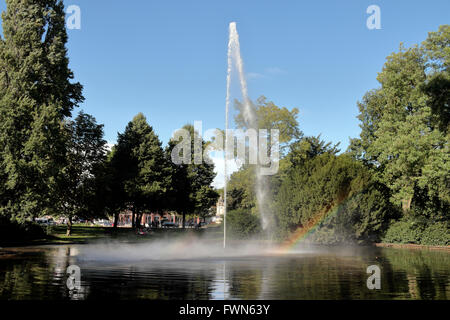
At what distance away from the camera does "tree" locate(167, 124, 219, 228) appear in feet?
267

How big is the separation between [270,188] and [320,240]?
10211 millimetres

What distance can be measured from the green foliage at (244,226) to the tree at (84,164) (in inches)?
727

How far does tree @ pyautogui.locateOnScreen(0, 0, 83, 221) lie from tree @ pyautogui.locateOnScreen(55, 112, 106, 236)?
47.3 feet

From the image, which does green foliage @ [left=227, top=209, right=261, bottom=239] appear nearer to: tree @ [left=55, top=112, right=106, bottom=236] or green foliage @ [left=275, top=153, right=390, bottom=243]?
green foliage @ [left=275, top=153, right=390, bottom=243]

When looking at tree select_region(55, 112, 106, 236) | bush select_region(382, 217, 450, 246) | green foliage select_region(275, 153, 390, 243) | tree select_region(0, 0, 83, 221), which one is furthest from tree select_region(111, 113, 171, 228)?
bush select_region(382, 217, 450, 246)

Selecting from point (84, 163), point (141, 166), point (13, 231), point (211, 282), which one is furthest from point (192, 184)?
point (211, 282)

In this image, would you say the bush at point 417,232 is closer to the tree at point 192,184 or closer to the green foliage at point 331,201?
the green foliage at point 331,201

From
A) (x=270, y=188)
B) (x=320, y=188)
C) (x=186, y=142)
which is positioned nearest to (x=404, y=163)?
(x=320, y=188)

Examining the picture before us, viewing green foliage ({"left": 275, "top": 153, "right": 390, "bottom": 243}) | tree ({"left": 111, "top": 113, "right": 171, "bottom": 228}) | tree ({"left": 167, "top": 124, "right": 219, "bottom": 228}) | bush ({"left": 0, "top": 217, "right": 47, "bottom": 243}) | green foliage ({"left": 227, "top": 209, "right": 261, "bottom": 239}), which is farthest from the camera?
tree ({"left": 167, "top": 124, "right": 219, "bottom": 228})

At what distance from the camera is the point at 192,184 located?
270ft

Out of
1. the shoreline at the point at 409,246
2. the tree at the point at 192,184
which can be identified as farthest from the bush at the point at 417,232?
the tree at the point at 192,184

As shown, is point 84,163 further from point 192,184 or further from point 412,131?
point 412,131

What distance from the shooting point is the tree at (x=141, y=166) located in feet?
227
